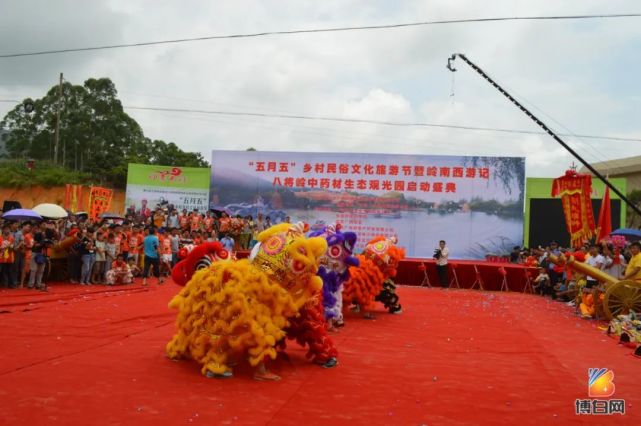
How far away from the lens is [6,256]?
986cm

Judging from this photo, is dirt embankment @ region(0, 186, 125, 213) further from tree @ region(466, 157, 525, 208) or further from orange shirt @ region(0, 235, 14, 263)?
orange shirt @ region(0, 235, 14, 263)

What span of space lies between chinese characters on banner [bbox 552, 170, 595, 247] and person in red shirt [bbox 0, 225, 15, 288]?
10.9 meters

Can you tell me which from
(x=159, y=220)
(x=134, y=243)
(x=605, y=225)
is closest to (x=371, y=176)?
(x=159, y=220)

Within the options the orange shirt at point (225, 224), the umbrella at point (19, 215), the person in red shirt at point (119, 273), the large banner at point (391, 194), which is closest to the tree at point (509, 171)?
the large banner at point (391, 194)

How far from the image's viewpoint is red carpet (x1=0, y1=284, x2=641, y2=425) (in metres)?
3.82

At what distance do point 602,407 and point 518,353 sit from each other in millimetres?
2051

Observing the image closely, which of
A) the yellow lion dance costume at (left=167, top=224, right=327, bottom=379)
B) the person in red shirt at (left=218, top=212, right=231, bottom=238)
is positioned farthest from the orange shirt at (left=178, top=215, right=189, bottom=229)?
the yellow lion dance costume at (left=167, top=224, right=327, bottom=379)

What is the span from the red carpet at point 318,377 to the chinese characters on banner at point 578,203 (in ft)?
12.5

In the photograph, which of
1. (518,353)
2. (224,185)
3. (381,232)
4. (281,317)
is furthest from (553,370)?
(224,185)

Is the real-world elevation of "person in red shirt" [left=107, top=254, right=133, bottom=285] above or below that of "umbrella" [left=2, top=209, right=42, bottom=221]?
below

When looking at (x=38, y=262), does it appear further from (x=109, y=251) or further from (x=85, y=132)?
(x=85, y=132)

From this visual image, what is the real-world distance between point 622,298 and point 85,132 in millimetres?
34706

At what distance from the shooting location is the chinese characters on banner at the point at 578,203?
11.4 meters

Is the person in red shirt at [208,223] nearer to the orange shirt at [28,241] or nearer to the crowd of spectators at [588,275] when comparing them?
the orange shirt at [28,241]
